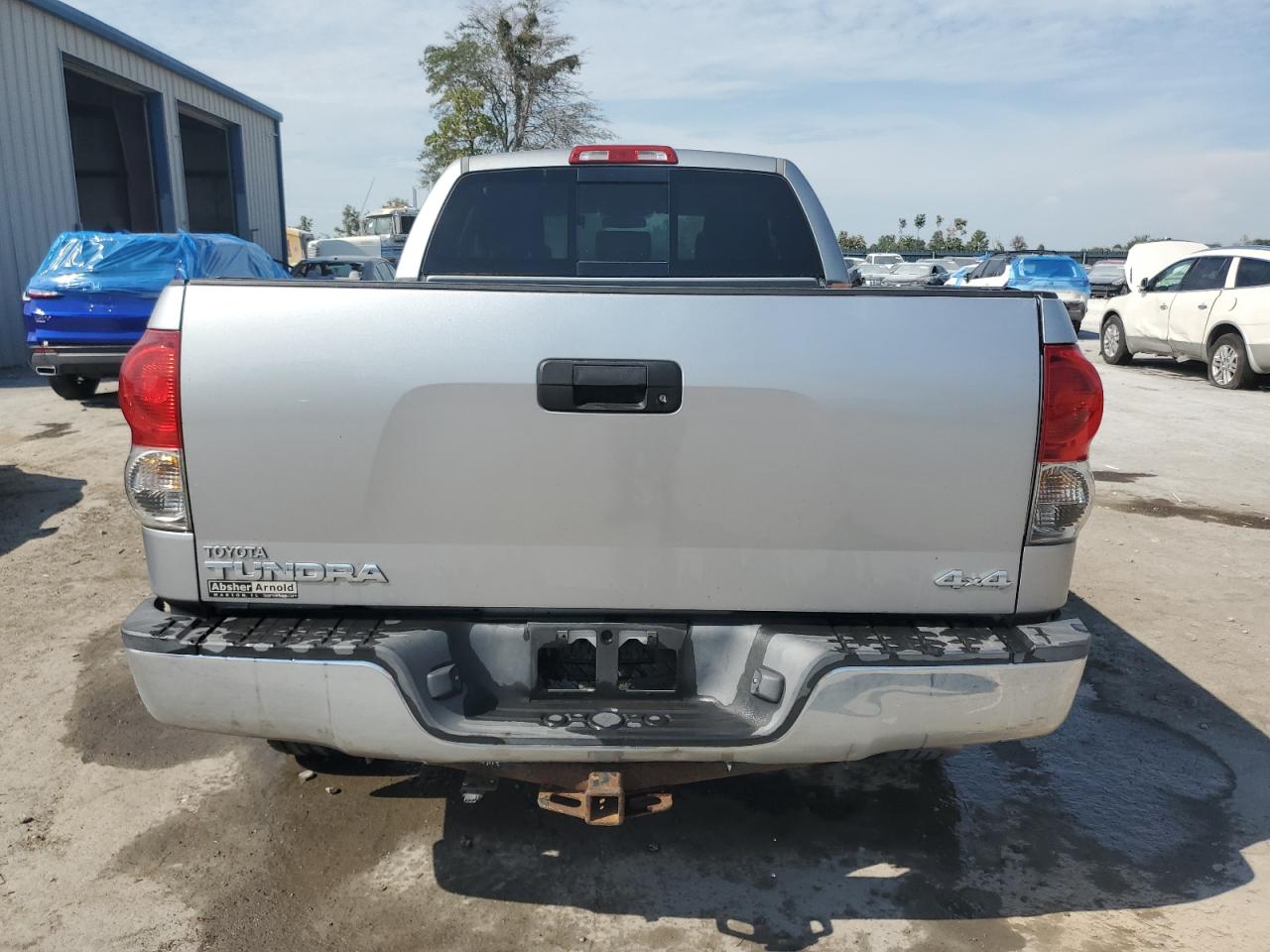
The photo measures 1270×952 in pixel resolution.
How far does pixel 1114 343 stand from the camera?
54.4ft

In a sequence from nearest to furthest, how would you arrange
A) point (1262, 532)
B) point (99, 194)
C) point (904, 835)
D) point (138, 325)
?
point (904, 835) → point (1262, 532) → point (138, 325) → point (99, 194)

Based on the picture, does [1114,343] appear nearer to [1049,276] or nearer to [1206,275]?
[1206,275]

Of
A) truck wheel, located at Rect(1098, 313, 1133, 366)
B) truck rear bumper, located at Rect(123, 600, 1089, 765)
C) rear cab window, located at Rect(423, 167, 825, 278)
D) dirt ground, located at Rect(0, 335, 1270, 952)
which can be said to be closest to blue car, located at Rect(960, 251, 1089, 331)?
truck wheel, located at Rect(1098, 313, 1133, 366)

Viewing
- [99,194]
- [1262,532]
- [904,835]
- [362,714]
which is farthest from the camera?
[99,194]

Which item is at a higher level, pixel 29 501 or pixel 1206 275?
pixel 1206 275

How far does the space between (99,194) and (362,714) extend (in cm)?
2868

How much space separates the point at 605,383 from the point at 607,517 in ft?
1.11

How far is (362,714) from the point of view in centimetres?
228

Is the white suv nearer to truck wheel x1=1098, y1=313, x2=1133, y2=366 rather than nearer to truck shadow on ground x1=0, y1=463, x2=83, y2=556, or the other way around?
truck wheel x1=1098, y1=313, x2=1133, y2=366

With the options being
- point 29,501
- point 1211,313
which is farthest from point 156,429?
point 1211,313

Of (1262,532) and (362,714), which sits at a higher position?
(362,714)

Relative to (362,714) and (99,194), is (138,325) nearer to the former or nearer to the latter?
(362,714)

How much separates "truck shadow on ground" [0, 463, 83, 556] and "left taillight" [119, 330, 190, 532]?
4429 millimetres

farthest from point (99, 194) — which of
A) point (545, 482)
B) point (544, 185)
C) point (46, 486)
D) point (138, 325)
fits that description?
point (545, 482)
